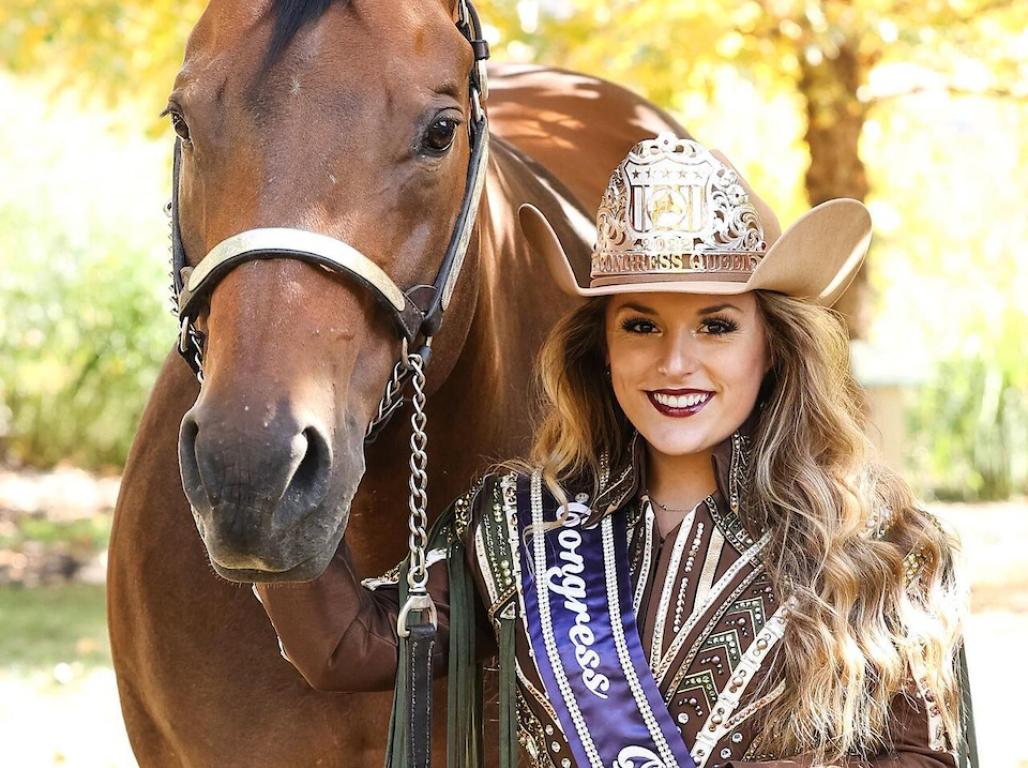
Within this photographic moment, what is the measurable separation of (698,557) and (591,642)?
20 centimetres

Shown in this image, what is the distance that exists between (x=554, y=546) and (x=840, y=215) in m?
0.66

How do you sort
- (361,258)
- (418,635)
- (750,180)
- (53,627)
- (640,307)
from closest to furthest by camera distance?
1. (361,258)
2. (418,635)
3. (640,307)
4. (53,627)
5. (750,180)

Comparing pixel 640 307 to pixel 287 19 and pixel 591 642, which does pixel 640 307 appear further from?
pixel 287 19

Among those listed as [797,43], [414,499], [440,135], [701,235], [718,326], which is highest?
[797,43]

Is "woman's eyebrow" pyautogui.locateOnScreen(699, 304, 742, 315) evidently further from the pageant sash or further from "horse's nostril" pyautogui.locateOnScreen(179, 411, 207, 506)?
"horse's nostril" pyautogui.locateOnScreen(179, 411, 207, 506)

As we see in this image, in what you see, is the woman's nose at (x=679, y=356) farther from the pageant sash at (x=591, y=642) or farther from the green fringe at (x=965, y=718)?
the green fringe at (x=965, y=718)

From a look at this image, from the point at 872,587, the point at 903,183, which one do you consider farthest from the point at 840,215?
the point at 903,183

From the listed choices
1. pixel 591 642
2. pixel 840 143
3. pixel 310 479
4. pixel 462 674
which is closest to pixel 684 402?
pixel 591 642

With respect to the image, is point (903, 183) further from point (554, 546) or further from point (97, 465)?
point (554, 546)

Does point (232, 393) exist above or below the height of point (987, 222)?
below

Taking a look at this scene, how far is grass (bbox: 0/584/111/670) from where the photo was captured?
6.35 metres

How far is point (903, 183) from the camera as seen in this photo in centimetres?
912

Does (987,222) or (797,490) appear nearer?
(797,490)

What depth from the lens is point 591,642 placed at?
2.01 m
